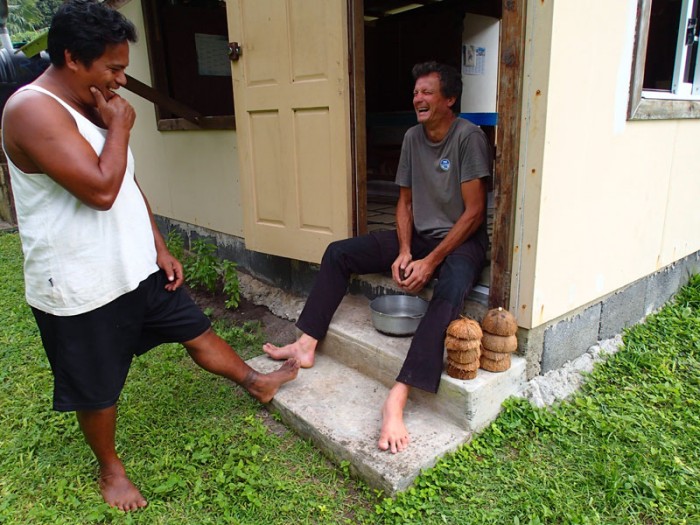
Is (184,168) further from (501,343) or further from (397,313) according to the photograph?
(501,343)

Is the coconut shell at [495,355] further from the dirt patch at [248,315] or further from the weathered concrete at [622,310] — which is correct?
the dirt patch at [248,315]

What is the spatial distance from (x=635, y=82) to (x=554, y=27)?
0.83 meters

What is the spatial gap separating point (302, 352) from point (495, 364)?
1.08m

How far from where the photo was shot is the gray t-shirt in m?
2.44

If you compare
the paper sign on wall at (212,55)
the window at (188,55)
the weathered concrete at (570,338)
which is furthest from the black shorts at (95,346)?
the paper sign on wall at (212,55)

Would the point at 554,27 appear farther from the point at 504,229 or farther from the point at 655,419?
the point at 655,419

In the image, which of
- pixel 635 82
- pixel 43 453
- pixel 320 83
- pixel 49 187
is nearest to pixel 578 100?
pixel 635 82

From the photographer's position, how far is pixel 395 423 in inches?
85.0

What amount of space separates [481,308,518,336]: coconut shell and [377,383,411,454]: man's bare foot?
46cm

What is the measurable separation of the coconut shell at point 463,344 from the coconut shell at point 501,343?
0.10 m

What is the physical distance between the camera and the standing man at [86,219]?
156cm

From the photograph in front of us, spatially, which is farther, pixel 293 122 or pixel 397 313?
pixel 293 122

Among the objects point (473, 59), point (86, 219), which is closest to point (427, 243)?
point (86, 219)

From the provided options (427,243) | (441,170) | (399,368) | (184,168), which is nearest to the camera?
(399,368)
